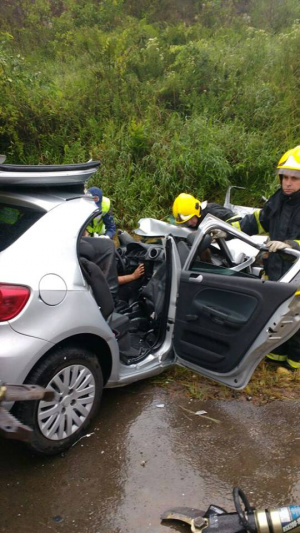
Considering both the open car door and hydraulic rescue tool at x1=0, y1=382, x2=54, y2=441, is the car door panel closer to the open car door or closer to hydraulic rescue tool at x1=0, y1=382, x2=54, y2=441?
the open car door

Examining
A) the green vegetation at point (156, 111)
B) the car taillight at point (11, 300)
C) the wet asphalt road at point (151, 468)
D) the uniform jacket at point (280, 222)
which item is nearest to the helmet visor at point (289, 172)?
the uniform jacket at point (280, 222)

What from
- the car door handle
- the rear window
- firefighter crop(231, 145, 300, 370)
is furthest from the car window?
the rear window

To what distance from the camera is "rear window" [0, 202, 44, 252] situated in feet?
8.92

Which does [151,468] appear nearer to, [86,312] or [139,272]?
[86,312]

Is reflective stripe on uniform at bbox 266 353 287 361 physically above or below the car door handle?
below

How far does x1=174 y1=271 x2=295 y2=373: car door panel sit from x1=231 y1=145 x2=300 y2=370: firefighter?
0.57 metres

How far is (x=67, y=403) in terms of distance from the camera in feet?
9.37

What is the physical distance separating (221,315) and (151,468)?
43.4 inches

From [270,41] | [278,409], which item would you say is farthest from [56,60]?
[278,409]

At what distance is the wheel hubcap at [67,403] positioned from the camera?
108 inches

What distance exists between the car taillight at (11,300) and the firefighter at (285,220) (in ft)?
6.58

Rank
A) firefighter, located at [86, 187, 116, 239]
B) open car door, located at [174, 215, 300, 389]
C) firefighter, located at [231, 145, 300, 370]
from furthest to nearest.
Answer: firefighter, located at [86, 187, 116, 239], firefighter, located at [231, 145, 300, 370], open car door, located at [174, 215, 300, 389]

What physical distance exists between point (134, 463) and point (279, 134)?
21.9 ft

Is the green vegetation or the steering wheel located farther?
the green vegetation
